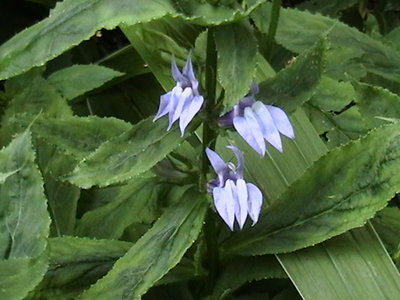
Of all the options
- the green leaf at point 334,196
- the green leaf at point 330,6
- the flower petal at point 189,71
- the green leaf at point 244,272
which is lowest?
the green leaf at point 244,272

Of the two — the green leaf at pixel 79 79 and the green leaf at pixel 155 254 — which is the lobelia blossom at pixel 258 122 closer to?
the green leaf at pixel 155 254

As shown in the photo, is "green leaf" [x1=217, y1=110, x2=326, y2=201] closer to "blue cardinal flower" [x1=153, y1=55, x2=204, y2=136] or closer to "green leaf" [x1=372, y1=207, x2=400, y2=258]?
"green leaf" [x1=372, y1=207, x2=400, y2=258]

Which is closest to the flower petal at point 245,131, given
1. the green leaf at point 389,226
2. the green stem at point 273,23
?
the green leaf at point 389,226

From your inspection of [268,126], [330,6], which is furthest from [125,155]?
[330,6]

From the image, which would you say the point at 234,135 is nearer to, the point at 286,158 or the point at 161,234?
the point at 286,158

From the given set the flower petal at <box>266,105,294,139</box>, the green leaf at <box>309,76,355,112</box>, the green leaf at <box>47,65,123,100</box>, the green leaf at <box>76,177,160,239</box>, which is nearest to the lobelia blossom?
the flower petal at <box>266,105,294,139</box>

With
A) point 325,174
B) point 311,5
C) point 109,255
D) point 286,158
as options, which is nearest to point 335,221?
point 325,174
